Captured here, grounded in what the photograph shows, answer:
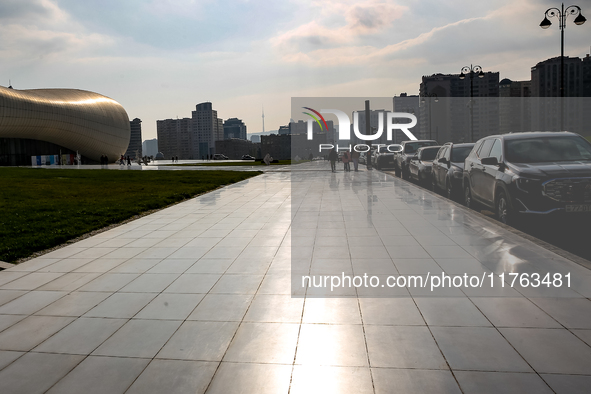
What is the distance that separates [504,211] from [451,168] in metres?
5.33

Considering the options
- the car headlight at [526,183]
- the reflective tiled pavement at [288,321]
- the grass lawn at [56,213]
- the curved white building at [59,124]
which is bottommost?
the reflective tiled pavement at [288,321]

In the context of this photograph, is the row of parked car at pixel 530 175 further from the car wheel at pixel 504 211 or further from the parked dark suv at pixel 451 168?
the parked dark suv at pixel 451 168

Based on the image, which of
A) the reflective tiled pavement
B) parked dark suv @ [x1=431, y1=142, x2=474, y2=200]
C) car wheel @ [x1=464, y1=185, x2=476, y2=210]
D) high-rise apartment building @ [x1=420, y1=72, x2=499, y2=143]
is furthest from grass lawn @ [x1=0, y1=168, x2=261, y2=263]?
Result: high-rise apartment building @ [x1=420, y1=72, x2=499, y2=143]

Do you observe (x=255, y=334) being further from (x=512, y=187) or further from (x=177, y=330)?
(x=512, y=187)

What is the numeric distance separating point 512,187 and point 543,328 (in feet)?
17.4

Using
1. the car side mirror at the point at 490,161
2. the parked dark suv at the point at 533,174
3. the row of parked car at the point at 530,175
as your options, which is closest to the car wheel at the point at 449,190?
the row of parked car at the point at 530,175

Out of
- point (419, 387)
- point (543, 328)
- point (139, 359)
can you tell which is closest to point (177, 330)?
point (139, 359)

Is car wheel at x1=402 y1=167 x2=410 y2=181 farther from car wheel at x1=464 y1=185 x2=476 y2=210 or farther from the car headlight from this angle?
the car headlight

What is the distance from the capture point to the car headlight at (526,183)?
8312 millimetres

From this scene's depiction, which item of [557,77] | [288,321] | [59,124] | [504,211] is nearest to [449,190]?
[504,211]

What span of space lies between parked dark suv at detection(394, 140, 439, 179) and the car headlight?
14.7 meters

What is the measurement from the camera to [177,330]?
4.18m

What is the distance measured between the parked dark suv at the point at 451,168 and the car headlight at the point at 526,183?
15.9ft

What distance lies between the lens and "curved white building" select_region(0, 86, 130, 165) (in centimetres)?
6519
